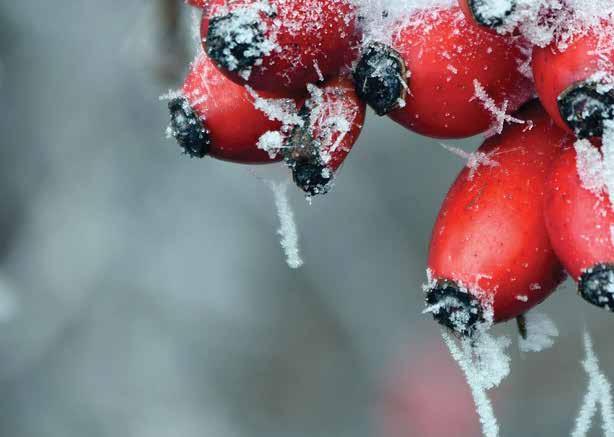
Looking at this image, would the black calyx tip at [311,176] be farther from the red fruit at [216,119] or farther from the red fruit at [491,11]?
the red fruit at [491,11]

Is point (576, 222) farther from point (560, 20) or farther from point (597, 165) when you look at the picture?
point (560, 20)

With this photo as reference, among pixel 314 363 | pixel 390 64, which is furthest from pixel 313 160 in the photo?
pixel 314 363

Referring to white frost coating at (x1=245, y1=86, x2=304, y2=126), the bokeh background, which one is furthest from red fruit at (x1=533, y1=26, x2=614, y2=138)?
the bokeh background

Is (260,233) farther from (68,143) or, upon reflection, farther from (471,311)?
(471,311)

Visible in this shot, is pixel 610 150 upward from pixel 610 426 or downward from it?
upward

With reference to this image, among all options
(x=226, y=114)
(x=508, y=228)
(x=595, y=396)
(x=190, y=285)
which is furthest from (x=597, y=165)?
(x=190, y=285)

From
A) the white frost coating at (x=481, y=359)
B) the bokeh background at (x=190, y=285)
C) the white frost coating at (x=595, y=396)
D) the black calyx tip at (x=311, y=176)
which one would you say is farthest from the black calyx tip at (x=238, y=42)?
the bokeh background at (x=190, y=285)

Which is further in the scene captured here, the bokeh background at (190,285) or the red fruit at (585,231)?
the bokeh background at (190,285)
